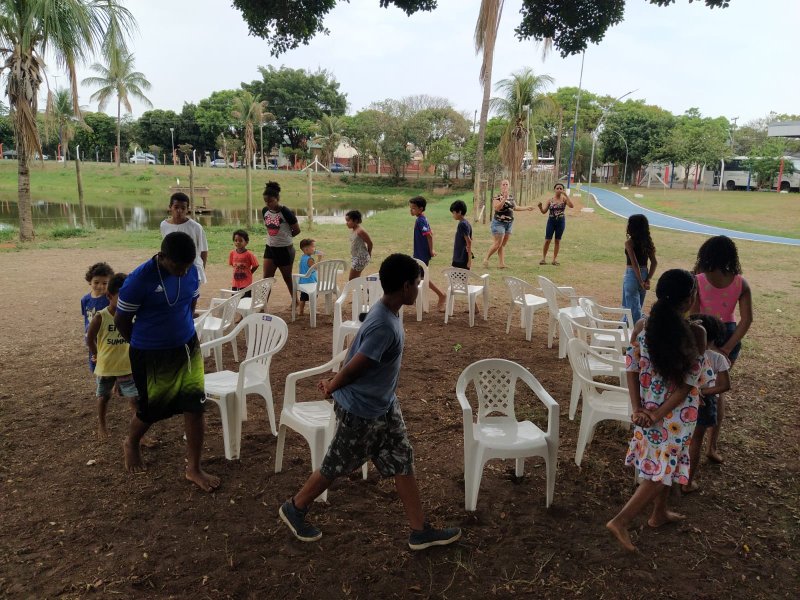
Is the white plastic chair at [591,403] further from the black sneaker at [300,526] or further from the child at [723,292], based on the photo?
the black sneaker at [300,526]

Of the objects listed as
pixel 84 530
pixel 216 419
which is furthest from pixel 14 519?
pixel 216 419

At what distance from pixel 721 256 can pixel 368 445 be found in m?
2.67

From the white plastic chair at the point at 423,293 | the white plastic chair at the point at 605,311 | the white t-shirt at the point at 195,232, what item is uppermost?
the white t-shirt at the point at 195,232

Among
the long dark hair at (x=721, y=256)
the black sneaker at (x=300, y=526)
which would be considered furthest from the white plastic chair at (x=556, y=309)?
the black sneaker at (x=300, y=526)

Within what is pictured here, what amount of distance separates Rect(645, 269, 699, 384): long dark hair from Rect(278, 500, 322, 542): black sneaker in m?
1.99

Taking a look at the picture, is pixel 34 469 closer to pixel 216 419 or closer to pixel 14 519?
pixel 14 519

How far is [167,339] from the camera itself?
3.37m

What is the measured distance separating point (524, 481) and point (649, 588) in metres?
1.07

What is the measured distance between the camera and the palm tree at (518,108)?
26.5 m

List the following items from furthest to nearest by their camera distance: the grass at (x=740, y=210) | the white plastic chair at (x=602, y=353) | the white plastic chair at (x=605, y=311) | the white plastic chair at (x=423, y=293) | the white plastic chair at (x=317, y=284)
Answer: the grass at (x=740, y=210)
the white plastic chair at (x=423, y=293)
the white plastic chair at (x=317, y=284)
the white plastic chair at (x=605, y=311)
the white plastic chair at (x=602, y=353)

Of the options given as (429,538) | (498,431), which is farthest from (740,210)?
(429,538)

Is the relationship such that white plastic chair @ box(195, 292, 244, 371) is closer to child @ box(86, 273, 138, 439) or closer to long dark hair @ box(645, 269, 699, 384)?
child @ box(86, 273, 138, 439)

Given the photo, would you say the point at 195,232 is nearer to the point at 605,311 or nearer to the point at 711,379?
the point at 605,311

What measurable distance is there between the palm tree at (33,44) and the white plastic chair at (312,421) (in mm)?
11679
